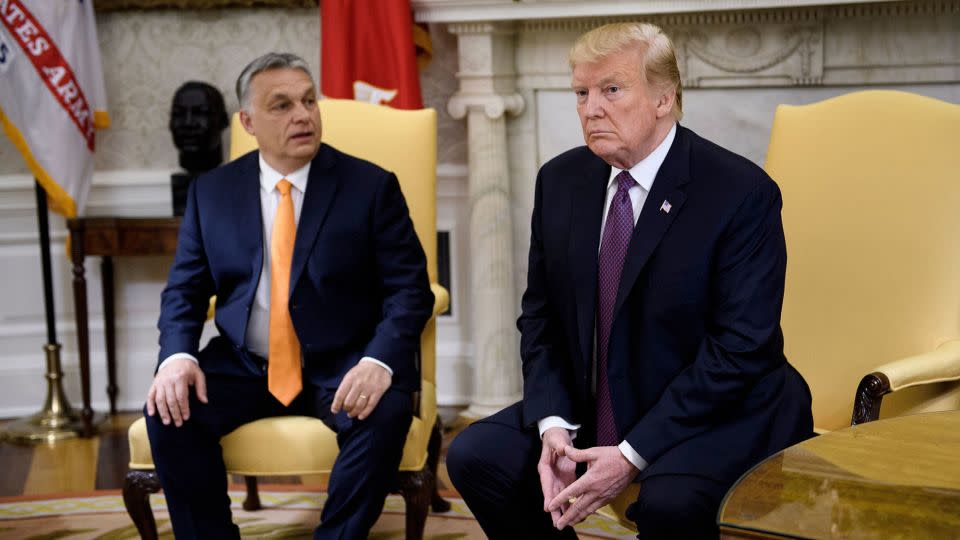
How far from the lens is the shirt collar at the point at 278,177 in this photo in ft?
9.49

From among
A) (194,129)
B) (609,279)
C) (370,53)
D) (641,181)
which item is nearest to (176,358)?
(609,279)

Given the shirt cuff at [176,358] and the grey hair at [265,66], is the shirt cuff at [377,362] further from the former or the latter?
the grey hair at [265,66]

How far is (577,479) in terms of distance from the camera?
2176mm

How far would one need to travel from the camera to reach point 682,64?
13.9 feet

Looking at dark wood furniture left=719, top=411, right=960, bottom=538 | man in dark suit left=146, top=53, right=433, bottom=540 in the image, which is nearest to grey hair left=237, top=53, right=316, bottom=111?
man in dark suit left=146, top=53, right=433, bottom=540

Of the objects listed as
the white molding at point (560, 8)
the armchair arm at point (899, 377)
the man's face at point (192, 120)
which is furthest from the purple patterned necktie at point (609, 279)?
the man's face at point (192, 120)

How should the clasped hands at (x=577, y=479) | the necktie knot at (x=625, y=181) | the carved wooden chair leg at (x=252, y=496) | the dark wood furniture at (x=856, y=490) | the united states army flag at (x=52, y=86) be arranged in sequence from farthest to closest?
→ the united states army flag at (x=52, y=86) < the carved wooden chair leg at (x=252, y=496) < the necktie knot at (x=625, y=181) < the clasped hands at (x=577, y=479) < the dark wood furniture at (x=856, y=490)

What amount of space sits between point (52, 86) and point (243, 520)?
1.90m

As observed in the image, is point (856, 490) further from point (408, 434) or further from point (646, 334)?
point (408, 434)

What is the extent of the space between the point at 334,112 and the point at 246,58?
150cm

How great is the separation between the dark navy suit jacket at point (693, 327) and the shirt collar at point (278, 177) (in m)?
0.84

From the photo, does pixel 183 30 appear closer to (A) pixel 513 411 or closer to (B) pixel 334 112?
(B) pixel 334 112

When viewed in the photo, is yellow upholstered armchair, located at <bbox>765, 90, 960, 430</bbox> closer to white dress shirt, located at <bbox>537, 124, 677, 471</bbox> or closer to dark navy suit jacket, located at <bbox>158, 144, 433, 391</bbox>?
white dress shirt, located at <bbox>537, 124, 677, 471</bbox>

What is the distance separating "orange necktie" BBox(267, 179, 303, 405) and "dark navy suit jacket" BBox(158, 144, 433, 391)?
0.10ft
